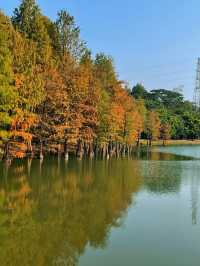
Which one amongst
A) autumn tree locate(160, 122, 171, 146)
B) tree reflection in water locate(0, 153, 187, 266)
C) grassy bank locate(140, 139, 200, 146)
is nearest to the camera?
tree reflection in water locate(0, 153, 187, 266)

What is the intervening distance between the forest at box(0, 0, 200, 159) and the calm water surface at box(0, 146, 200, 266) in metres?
6.77

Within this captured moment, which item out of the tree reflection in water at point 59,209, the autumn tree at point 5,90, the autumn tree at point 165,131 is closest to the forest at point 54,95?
the autumn tree at point 5,90

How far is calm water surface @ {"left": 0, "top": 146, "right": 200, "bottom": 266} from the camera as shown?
14055mm

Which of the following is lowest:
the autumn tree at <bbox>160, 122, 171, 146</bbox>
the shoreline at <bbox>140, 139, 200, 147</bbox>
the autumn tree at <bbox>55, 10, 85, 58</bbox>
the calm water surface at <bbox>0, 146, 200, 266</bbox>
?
the calm water surface at <bbox>0, 146, 200, 266</bbox>

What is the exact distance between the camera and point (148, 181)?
34.0 meters

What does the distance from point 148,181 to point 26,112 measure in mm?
12662

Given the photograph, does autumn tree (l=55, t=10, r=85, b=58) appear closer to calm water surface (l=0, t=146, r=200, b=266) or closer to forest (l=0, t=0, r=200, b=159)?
forest (l=0, t=0, r=200, b=159)

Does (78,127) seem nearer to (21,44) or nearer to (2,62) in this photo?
(21,44)

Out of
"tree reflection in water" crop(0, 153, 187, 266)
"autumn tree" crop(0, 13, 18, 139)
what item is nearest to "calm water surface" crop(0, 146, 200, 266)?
"tree reflection in water" crop(0, 153, 187, 266)

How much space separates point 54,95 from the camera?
4559 centimetres

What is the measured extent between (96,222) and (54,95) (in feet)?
93.2

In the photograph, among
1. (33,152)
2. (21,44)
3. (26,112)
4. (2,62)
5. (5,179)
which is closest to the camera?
(5,179)

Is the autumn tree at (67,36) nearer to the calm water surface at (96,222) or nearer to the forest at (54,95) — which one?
the forest at (54,95)

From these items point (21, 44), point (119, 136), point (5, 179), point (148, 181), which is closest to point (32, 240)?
point (5, 179)
